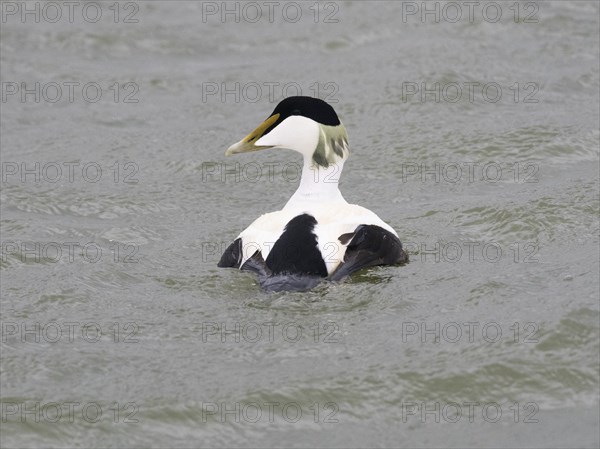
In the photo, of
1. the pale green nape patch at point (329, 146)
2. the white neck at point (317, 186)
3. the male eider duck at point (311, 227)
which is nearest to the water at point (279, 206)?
the male eider duck at point (311, 227)

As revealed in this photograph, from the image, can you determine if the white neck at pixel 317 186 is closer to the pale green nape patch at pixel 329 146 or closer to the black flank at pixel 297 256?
the pale green nape patch at pixel 329 146

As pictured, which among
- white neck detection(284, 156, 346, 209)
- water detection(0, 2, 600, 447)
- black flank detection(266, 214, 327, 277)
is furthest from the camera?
white neck detection(284, 156, 346, 209)

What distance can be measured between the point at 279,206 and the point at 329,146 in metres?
1.97

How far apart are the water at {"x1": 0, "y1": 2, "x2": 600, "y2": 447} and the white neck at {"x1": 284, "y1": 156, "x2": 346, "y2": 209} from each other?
56 cm

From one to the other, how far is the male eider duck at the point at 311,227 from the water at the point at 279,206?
129mm

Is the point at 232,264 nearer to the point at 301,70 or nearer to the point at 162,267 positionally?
the point at 162,267

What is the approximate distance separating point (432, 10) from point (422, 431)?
8552 mm

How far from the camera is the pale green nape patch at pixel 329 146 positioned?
7422mm

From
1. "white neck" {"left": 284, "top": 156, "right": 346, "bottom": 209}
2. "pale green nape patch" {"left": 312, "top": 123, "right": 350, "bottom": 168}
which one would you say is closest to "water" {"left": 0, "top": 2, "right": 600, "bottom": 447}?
"white neck" {"left": 284, "top": 156, "right": 346, "bottom": 209}

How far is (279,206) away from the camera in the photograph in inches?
368

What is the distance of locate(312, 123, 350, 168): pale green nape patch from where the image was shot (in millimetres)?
7422

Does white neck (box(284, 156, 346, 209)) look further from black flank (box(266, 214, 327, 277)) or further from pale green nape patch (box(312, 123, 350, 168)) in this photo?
black flank (box(266, 214, 327, 277))

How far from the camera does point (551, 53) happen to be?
1233cm

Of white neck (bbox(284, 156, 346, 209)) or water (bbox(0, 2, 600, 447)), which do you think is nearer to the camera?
water (bbox(0, 2, 600, 447))
